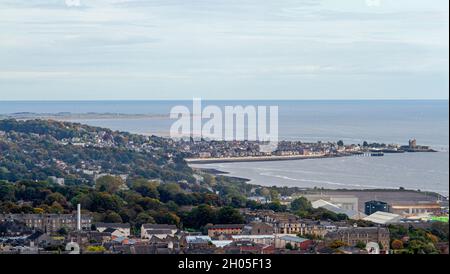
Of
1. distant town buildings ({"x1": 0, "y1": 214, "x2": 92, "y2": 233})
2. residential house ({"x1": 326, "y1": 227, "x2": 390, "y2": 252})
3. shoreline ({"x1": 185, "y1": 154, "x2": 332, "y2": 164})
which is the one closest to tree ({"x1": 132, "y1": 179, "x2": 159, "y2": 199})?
distant town buildings ({"x1": 0, "y1": 214, "x2": 92, "y2": 233})

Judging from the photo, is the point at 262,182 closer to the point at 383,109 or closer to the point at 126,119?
the point at 126,119

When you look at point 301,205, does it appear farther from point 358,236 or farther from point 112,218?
point 358,236

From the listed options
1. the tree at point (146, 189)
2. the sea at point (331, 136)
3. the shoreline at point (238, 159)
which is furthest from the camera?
the shoreline at point (238, 159)

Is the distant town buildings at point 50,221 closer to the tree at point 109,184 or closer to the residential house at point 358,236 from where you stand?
the residential house at point 358,236

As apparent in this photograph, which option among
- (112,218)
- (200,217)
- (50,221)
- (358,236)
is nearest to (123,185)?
(112,218)

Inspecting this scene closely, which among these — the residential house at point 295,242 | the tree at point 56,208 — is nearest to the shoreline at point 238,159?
the tree at point 56,208

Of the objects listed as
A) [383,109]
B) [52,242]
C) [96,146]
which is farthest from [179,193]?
[383,109]
